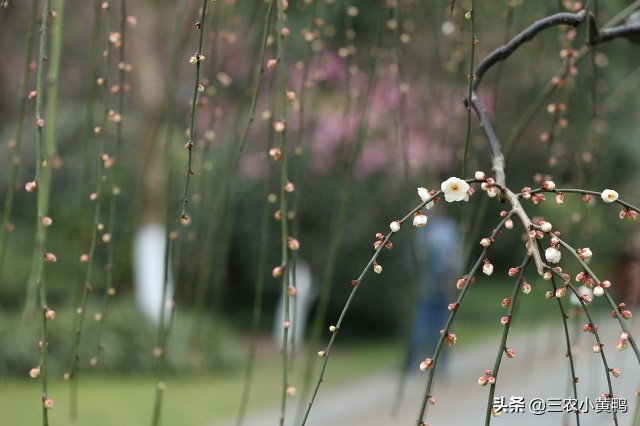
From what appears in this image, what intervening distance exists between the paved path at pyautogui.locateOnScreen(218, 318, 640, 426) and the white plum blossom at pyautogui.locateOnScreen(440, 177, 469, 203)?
2.54 metres

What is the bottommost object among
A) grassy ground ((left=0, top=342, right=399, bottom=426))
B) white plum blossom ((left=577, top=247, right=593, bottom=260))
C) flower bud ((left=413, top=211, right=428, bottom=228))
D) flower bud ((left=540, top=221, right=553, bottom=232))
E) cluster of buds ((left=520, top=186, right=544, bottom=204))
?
grassy ground ((left=0, top=342, right=399, bottom=426))

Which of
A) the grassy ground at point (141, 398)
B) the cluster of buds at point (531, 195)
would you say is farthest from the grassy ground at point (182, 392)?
the cluster of buds at point (531, 195)

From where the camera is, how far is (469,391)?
4410 millimetres

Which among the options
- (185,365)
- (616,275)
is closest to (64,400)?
(185,365)

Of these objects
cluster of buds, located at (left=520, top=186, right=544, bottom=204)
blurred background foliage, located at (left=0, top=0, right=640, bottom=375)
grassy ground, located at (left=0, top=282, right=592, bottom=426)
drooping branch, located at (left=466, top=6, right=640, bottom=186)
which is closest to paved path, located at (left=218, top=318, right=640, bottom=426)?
grassy ground, located at (left=0, top=282, right=592, bottom=426)

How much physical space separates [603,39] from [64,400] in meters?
3.42

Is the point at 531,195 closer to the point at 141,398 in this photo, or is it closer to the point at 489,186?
the point at 489,186

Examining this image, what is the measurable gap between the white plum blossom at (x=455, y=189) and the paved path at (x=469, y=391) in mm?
2540

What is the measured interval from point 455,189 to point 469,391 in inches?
151

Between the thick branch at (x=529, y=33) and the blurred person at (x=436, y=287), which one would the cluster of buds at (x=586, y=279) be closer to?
the thick branch at (x=529, y=33)

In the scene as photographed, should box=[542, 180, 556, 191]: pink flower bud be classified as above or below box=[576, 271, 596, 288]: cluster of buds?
above

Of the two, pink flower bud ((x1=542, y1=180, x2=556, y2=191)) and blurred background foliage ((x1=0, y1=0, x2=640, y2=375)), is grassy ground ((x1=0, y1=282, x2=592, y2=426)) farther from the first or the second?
pink flower bud ((x1=542, y1=180, x2=556, y2=191))

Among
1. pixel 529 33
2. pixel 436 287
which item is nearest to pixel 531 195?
pixel 529 33

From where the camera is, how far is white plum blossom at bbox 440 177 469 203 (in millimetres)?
748
